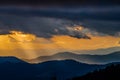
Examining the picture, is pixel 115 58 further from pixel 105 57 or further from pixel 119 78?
pixel 119 78

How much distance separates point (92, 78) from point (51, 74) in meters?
0.98

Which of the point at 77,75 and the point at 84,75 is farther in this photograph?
the point at 84,75

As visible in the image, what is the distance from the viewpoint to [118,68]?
7348mm

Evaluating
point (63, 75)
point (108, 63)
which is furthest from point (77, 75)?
point (108, 63)

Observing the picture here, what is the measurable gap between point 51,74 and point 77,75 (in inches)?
26.1

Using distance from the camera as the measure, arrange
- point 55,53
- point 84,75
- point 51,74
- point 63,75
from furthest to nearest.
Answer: point 84,75
point 63,75
point 51,74
point 55,53

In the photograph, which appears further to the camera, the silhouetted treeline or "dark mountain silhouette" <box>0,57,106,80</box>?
"dark mountain silhouette" <box>0,57,106,80</box>

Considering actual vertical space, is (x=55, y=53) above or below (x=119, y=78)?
above

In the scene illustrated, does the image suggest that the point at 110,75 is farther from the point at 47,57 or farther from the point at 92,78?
the point at 47,57

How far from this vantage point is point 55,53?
19.2ft

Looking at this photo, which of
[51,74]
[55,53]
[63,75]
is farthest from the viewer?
A: [63,75]

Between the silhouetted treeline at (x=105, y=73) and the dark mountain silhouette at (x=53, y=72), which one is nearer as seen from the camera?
the silhouetted treeline at (x=105, y=73)

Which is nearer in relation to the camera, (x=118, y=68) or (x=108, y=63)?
(x=108, y=63)

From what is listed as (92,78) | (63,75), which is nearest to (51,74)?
(63,75)
